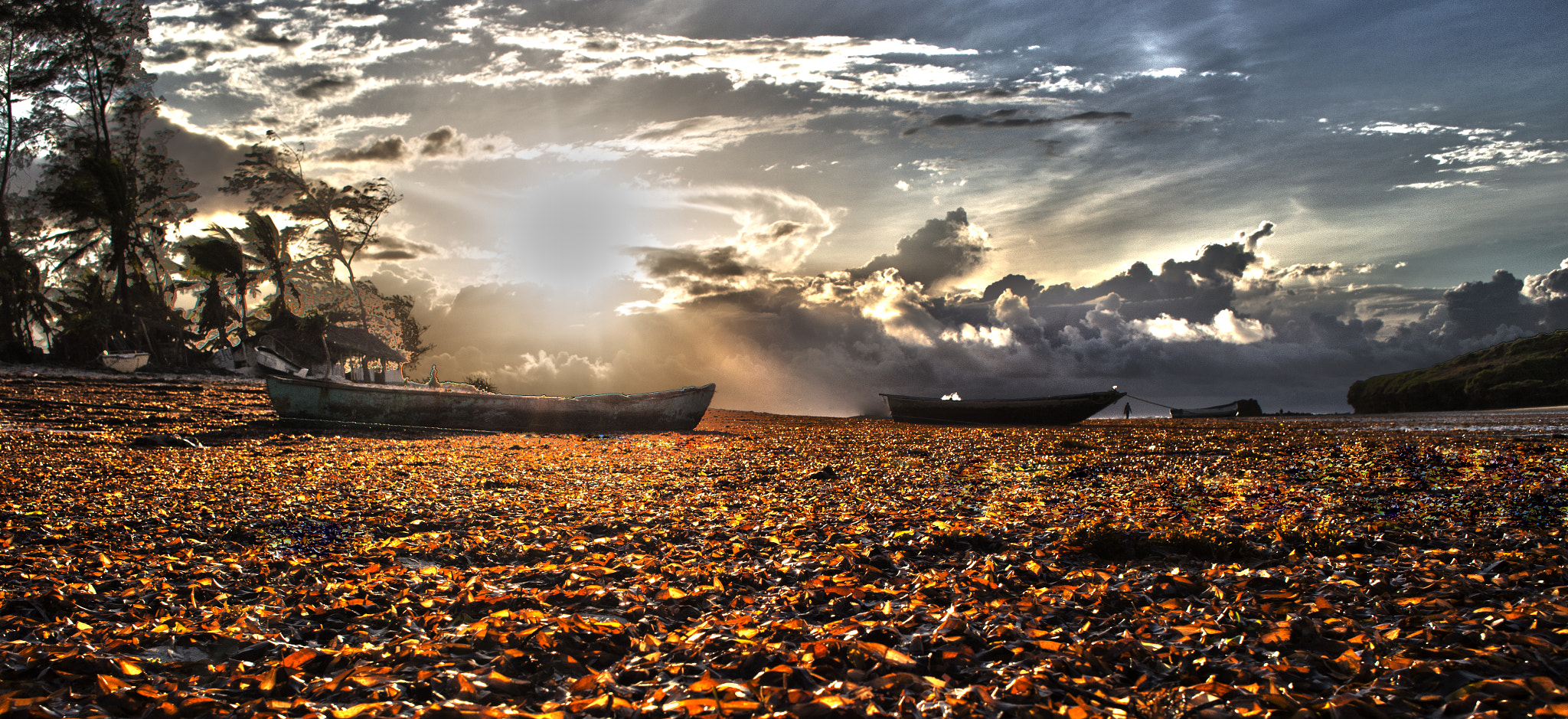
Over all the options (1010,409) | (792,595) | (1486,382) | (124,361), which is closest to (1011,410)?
(1010,409)

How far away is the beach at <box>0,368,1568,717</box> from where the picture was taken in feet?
10.1

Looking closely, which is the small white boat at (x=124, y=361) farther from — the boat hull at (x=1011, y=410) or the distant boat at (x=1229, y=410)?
the distant boat at (x=1229, y=410)

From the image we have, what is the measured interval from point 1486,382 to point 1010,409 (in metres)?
33.0

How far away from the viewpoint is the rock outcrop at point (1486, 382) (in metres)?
38.3

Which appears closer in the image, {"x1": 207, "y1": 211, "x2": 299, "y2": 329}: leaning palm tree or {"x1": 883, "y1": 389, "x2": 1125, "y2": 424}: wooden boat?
{"x1": 883, "y1": 389, "x2": 1125, "y2": 424}: wooden boat

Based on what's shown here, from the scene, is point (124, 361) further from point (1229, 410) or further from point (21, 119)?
point (1229, 410)

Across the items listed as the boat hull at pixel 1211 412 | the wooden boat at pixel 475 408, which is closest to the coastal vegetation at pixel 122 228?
the wooden boat at pixel 475 408

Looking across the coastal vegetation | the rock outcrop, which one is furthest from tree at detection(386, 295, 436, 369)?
the rock outcrop

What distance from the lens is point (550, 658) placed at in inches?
138

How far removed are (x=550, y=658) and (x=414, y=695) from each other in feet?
2.02

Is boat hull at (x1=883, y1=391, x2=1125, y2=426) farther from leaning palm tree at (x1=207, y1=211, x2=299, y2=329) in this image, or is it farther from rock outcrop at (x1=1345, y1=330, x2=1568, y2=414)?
leaning palm tree at (x1=207, y1=211, x2=299, y2=329)

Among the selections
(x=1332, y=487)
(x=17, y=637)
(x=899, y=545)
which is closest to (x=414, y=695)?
(x=17, y=637)

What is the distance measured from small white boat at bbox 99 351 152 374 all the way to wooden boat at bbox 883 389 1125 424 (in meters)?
37.7

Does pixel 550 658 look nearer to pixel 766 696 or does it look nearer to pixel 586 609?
pixel 586 609
